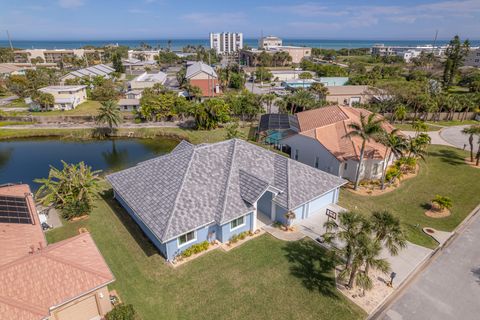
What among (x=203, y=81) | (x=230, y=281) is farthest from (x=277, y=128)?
(x=203, y=81)

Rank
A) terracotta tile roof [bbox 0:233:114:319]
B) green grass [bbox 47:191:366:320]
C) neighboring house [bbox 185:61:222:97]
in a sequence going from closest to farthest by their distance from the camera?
terracotta tile roof [bbox 0:233:114:319] < green grass [bbox 47:191:366:320] < neighboring house [bbox 185:61:222:97]

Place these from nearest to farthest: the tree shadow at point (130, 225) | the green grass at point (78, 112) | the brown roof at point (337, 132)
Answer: the tree shadow at point (130, 225) → the brown roof at point (337, 132) → the green grass at point (78, 112)

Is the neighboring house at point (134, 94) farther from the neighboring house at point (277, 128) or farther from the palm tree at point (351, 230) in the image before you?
the palm tree at point (351, 230)

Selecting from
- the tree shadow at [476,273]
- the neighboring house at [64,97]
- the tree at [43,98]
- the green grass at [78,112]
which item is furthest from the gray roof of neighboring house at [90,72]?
the tree shadow at [476,273]

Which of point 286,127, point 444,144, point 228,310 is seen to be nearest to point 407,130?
point 444,144

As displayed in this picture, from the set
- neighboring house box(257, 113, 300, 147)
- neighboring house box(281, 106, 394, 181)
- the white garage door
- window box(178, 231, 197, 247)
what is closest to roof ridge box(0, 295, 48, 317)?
the white garage door

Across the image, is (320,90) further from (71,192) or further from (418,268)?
(71,192)

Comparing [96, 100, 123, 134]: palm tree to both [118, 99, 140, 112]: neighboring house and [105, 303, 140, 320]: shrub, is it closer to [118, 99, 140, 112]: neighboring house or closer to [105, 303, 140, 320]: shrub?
[118, 99, 140, 112]: neighboring house
